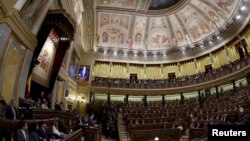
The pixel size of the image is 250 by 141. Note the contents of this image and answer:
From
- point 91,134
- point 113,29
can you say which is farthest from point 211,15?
point 91,134

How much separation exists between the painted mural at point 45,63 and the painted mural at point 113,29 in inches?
459

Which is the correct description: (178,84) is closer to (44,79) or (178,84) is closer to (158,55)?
(158,55)

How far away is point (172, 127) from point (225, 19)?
1152cm

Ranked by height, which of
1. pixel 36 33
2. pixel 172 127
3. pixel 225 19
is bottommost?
pixel 172 127

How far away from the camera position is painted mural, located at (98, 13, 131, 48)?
21142 millimetres

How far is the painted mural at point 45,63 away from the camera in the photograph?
29.9 feet

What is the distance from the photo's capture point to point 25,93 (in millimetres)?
7859

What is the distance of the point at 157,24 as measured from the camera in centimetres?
2223

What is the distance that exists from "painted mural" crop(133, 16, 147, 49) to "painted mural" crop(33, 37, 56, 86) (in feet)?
43.2

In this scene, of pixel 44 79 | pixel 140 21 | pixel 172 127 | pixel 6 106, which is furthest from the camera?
pixel 140 21

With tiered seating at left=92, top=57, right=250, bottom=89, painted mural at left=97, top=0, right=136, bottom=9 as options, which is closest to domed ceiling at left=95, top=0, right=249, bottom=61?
painted mural at left=97, top=0, right=136, bottom=9

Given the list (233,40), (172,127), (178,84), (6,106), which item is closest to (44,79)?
(6,106)

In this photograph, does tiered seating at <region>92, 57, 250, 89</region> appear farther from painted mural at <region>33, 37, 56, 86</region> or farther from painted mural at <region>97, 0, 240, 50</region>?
painted mural at <region>33, 37, 56, 86</region>

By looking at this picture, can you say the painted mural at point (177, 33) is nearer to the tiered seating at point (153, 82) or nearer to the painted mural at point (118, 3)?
the tiered seating at point (153, 82)
